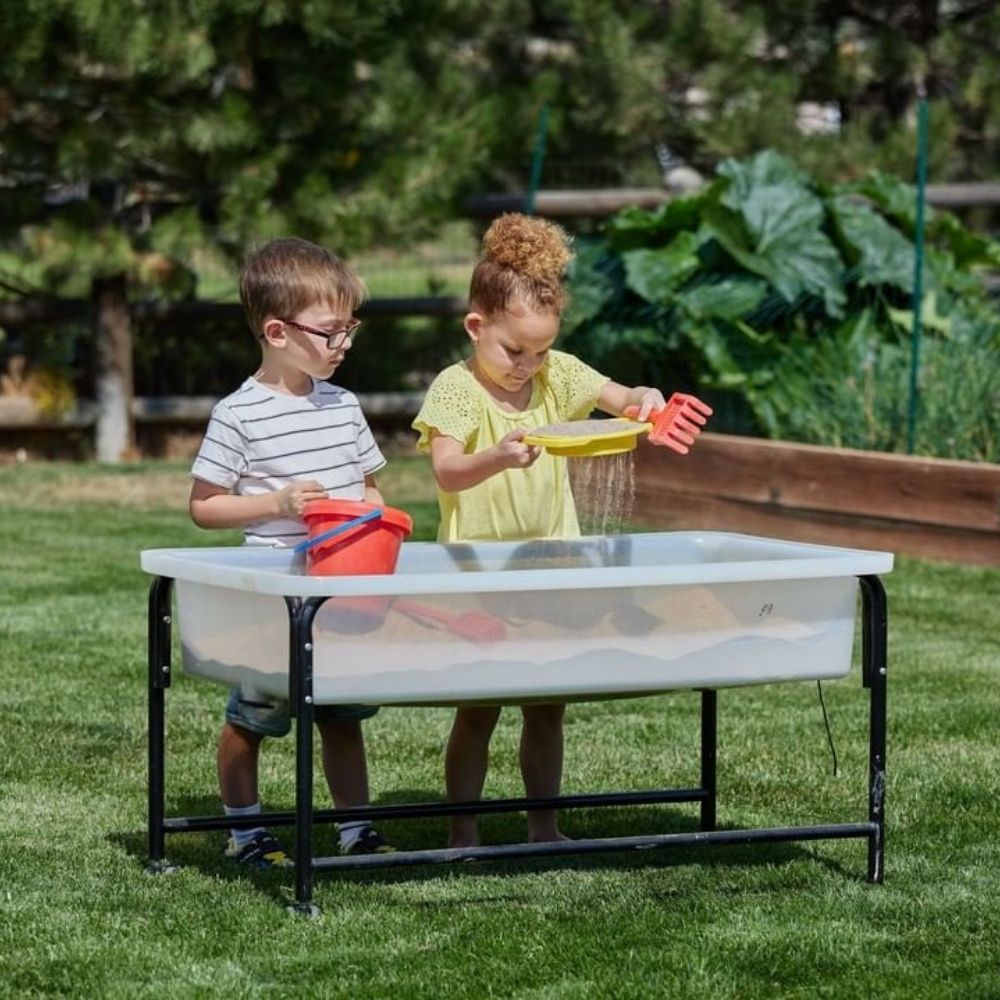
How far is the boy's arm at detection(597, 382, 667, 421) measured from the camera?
4.20m

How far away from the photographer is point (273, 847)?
4277mm

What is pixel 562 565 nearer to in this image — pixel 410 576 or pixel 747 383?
pixel 410 576

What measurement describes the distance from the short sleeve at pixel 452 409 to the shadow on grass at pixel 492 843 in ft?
2.74

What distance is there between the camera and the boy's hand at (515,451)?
3.86 metres

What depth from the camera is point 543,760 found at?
14.5 feet

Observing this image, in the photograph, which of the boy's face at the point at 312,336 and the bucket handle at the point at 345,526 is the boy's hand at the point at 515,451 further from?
the boy's face at the point at 312,336

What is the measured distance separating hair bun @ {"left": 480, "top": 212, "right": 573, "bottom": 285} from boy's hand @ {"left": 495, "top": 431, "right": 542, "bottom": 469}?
0.45 metres

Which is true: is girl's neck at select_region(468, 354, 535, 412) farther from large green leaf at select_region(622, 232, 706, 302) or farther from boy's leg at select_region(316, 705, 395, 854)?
large green leaf at select_region(622, 232, 706, 302)

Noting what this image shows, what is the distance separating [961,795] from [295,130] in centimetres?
720

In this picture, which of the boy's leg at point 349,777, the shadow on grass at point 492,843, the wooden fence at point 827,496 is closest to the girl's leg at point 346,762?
the boy's leg at point 349,777

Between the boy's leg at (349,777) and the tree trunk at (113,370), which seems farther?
the tree trunk at (113,370)

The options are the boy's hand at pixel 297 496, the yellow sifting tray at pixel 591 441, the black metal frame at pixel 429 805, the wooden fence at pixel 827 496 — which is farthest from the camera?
the wooden fence at pixel 827 496

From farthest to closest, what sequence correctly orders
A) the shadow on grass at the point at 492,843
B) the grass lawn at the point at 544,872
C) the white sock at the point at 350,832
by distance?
the white sock at the point at 350,832, the shadow on grass at the point at 492,843, the grass lawn at the point at 544,872

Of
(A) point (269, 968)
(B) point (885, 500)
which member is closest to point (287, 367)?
(A) point (269, 968)
